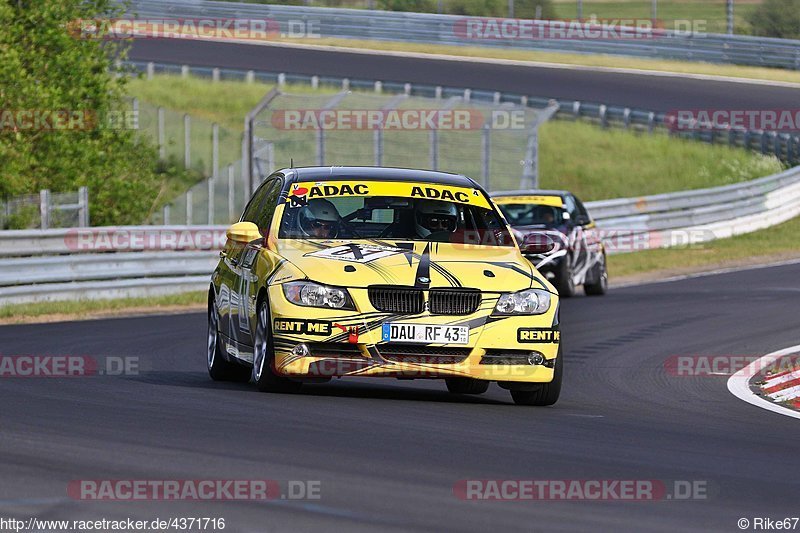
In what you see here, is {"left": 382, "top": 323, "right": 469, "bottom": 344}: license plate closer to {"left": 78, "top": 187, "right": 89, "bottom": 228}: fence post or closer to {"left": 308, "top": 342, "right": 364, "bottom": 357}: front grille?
{"left": 308, "top": 342, "right": 364, "bottom": 357}: front grille

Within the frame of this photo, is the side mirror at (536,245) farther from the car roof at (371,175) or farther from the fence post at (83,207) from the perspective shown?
the fence post at (83,207)

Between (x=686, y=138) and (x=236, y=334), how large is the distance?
3547cm

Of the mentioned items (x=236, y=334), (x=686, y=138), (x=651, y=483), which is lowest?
(x=686, y=138)

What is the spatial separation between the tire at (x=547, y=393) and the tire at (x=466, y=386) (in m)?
0.96

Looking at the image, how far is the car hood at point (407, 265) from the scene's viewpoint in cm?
1000

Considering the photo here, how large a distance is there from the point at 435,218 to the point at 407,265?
111 centimetres

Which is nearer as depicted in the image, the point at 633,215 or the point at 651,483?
the point at 651,483

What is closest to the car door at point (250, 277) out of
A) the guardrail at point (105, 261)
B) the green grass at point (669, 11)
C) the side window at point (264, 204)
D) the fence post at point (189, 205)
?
the side window at point (264, 204)

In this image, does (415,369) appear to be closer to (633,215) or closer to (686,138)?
(633,215)

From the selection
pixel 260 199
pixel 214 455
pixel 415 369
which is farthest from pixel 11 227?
pixel 214 455

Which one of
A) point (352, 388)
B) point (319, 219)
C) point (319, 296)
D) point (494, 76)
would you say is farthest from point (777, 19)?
point (319, 296)

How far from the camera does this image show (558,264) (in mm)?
21984

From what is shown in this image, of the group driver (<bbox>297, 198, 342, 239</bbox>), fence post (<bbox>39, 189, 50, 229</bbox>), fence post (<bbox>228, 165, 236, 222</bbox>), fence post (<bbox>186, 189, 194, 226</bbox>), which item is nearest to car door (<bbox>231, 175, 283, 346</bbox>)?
driver (<bbox>297, 198, 342, 239</bbox>)

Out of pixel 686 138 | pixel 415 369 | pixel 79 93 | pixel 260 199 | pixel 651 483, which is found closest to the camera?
pixel 651 483
